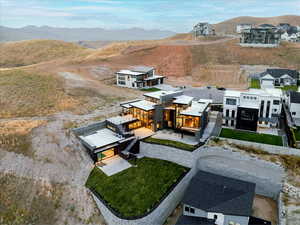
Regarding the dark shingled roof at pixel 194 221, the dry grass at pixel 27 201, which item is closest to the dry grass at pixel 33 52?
the dry grass at pixel 27 201

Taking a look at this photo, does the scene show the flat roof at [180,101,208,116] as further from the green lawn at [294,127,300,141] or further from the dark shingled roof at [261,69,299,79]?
the dark shingled roof at [261,69,299,79]

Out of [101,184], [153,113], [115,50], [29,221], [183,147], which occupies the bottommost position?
[29,221]

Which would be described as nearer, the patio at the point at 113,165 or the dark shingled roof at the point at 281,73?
the patio at the point at 113,165

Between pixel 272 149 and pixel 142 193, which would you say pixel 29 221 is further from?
pixel 272 149

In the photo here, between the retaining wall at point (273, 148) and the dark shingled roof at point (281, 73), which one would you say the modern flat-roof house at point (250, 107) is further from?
the dark shingled roof at point (281, 73)

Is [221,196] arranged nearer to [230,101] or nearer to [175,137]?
[175,137]

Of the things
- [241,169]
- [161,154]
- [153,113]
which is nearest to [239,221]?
[241,169]

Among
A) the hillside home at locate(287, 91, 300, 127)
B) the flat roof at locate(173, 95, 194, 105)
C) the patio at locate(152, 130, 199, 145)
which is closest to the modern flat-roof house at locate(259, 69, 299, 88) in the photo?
the hillside home at locate(287, 91, 300, 127)
